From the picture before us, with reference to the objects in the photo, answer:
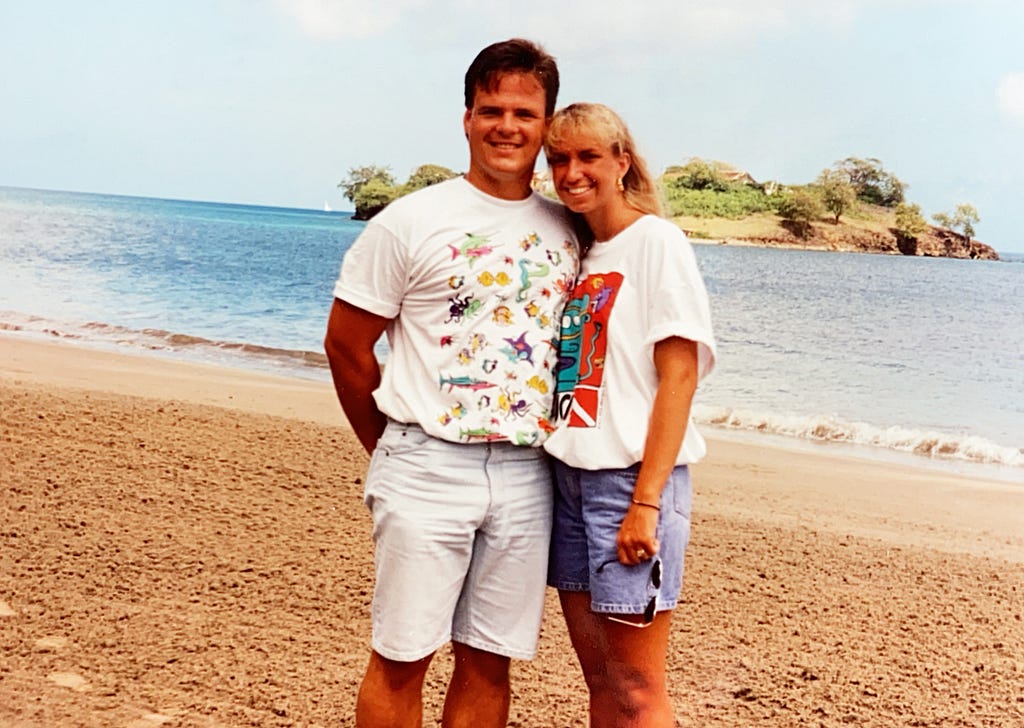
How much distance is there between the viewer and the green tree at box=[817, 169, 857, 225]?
6038 cm

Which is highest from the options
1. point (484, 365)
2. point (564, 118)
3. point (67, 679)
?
point (564, 118)

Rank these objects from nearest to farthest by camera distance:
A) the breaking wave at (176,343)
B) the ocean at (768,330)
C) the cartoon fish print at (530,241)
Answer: the cartoon fish print at (530,241)
the ocean at (768,330)
the breaking wave at (176,343)

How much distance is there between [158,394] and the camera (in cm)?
927

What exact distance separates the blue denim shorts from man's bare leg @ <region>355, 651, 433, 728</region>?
457 mm

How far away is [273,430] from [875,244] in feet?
187

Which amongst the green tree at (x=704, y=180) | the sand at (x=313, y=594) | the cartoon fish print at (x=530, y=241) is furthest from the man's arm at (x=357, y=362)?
the green tree at (x=704, y=180)

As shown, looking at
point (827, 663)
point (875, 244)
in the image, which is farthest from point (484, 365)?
point (875, 244)

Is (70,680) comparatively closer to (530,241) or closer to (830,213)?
(530,241)

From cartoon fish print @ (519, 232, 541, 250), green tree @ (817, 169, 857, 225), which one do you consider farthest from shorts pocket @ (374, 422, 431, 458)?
green tree @ (817, 169, 857, 225)

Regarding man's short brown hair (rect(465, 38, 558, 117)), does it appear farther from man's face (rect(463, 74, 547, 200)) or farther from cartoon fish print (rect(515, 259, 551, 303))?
cartoon fish print (rect(515, 259, 551, 303))

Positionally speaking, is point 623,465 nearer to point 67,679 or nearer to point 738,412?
point 67,679

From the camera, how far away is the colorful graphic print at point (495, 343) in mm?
2467

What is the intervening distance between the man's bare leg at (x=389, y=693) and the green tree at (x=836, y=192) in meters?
60.6

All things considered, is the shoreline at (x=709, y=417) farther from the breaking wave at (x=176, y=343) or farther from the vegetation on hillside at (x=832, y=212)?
the vegetation on hillside at (x=832, y=212)
